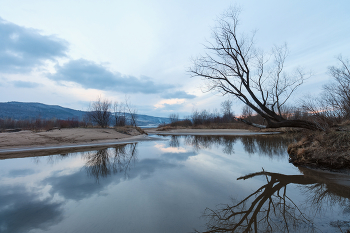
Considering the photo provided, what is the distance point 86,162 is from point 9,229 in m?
4.74

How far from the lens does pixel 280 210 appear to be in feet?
10.8

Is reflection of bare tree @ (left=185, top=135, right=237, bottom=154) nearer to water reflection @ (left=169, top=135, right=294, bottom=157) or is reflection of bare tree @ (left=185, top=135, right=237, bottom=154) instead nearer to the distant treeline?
water reflection @ (left=169, top=135, right=294, bottom=157)

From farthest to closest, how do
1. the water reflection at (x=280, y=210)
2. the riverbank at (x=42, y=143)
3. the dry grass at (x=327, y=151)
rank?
the riverbank at (x=42, y=143), the dry grass at (x=327, y=151), the water reflection at (x=280, y=210)

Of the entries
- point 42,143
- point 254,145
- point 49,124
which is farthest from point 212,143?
point 49,124

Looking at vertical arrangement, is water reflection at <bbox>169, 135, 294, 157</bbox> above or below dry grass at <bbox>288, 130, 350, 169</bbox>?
below

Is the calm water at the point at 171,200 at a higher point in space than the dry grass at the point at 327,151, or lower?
lower

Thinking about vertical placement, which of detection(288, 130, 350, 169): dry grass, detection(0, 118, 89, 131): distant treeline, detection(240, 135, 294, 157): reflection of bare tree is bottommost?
detection(240, 135, 294, 157): reflection of bare tree

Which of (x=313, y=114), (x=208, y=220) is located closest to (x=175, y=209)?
(x=208, y=220)

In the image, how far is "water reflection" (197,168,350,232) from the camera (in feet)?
8.93

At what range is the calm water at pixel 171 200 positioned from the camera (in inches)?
110

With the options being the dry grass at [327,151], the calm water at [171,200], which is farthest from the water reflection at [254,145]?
the calm water at [171,200]

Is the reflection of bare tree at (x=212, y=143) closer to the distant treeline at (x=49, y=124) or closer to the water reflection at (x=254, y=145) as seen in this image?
the water reflection at (x=254, y=145)

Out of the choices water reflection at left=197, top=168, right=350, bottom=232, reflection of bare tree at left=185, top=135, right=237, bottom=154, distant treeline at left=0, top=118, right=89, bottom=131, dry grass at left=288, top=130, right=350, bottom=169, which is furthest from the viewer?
distant treeline at left=0, top=118, right=89, bottom=131

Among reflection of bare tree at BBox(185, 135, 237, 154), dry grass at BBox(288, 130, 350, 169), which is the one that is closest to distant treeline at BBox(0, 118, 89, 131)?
reflection of bare tree at BBox(185, 135, 237, 154)
